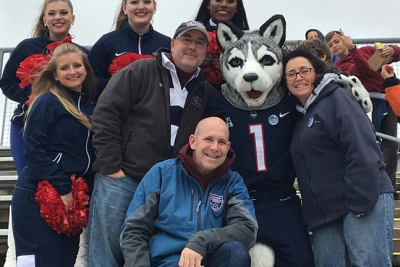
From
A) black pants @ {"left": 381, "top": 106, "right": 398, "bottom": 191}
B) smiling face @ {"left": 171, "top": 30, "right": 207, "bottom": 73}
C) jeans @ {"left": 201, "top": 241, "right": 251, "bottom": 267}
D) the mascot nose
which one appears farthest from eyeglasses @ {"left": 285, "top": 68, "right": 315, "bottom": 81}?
black pants @ {"left": 381, "top": 106, "right": 398, "bottom": 191}

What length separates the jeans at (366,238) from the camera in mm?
2998

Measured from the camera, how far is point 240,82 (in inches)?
141

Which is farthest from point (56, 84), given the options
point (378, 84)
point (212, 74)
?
point (378, 84)

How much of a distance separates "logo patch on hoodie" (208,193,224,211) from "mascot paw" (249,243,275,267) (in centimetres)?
40

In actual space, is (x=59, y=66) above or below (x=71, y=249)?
above

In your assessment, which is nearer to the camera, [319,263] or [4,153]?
[319,263]

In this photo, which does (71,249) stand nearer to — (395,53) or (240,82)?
(240,82)

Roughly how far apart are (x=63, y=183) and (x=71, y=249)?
1.54 ft

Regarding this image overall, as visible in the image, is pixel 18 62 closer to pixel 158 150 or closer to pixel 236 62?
pixel 158 150

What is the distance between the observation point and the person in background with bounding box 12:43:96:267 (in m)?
3.28

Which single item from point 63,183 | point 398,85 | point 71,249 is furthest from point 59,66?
point 398,85

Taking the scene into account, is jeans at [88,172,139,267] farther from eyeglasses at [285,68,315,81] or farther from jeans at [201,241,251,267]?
eyeglasses at [285,68,315,81]

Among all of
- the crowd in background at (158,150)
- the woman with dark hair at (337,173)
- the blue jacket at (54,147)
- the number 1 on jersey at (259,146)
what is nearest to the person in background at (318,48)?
the crowd in background at (158,150)

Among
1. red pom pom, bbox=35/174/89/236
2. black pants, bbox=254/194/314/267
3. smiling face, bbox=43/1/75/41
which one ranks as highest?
smiling face, bbox=43/1/75/41
